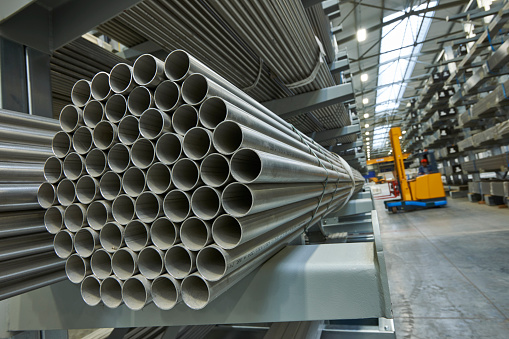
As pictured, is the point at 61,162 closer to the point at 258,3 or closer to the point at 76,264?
the point at 76,264

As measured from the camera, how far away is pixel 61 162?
2.74 ft

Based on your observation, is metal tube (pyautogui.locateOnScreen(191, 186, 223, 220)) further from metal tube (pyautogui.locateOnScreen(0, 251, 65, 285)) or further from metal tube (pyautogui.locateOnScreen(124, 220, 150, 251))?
metal tube (pyautogui.locateOnScreen(0, 251, 65, 285))

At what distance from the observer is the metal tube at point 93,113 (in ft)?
2.66

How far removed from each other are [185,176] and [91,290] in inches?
16.3

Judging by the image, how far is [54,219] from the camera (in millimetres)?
852

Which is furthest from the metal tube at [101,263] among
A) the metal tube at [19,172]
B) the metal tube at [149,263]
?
the metal tube at [19,172]

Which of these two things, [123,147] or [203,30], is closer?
[123,147]

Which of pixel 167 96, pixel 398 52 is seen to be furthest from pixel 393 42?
pixel 167 96

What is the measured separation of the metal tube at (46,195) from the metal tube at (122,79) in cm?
37

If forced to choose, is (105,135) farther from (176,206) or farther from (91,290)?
(91,290)

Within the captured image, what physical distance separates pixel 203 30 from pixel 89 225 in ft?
4.53

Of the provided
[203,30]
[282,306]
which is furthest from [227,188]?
[203,30]

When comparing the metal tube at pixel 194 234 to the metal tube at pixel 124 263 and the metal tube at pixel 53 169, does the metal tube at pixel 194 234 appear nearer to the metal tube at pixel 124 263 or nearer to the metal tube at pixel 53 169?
the metal tube at pixel 124 263

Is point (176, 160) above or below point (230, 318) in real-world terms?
above
